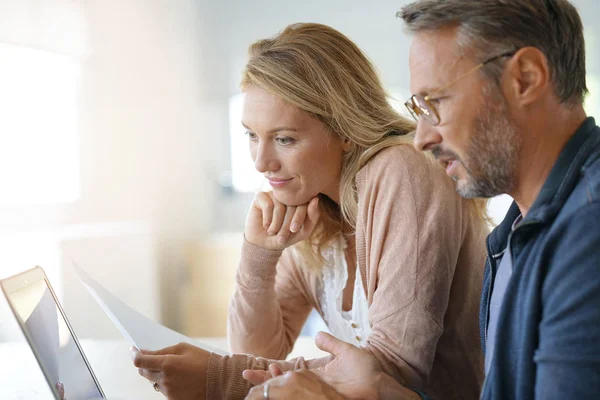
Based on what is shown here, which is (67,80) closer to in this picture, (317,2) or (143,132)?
(143,132)

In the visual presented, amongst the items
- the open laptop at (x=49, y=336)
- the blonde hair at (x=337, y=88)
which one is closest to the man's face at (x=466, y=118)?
the blonde hair at (x=337, y=88)

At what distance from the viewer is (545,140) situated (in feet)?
3.08

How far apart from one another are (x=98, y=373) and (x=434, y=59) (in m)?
0.89

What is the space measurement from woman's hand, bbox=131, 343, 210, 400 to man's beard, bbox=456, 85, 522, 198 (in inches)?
22.2

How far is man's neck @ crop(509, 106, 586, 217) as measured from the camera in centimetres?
94

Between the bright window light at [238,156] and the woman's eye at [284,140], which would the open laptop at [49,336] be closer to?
the woman's eye at [284,140]

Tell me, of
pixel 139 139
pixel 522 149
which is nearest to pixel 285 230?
pixel 522 149

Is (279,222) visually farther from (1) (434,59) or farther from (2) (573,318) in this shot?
(2) (573,318)

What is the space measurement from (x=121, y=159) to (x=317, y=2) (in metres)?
1.93

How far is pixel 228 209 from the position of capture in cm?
495

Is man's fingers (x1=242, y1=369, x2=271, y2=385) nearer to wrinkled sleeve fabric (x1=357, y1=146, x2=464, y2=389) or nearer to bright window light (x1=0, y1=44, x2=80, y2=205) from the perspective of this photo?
wrinkled sleeve fabric (x1=357, y1=146, x2=464, y2=389)

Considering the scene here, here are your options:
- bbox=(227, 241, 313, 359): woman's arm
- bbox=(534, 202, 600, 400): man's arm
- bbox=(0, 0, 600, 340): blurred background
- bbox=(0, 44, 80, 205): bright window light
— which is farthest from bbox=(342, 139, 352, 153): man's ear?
bbox=(0, 44, 80, 205): bright window light

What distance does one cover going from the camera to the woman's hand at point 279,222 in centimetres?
151

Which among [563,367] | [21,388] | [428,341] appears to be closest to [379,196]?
[428,341]
